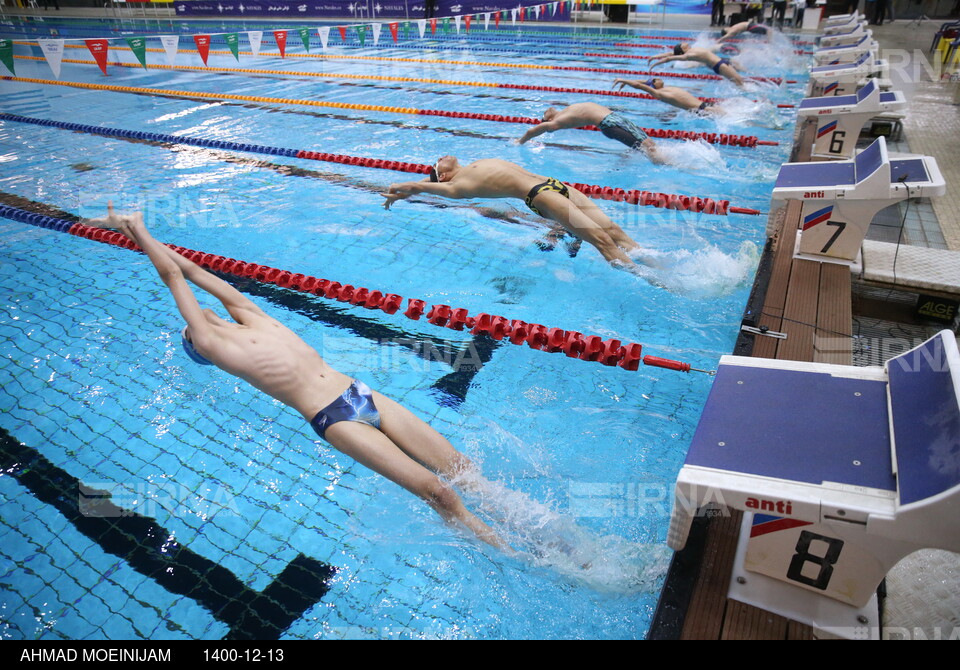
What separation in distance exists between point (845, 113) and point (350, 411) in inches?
187

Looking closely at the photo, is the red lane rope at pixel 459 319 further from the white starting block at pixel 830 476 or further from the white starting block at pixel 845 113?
the white starting block at pixel 845 113

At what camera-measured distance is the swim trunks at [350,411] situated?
1982mm

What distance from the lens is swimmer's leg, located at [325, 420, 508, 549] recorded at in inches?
73.9

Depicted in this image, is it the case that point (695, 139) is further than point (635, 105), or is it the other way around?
point (635, 105)

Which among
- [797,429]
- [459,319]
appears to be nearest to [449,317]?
[459,319]

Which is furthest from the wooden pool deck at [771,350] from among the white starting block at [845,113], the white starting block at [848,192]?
the white starting block at [845,113]

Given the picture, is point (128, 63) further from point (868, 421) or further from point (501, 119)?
point (868, 421)

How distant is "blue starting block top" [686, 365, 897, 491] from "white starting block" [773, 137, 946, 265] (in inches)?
70.3

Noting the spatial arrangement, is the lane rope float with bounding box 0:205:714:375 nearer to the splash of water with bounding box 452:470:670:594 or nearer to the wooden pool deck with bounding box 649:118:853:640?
the wooden pool deck with bounding box 649:118:853:640

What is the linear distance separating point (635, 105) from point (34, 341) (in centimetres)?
745

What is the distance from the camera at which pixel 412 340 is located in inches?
123

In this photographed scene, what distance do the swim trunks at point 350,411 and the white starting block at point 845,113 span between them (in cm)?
451
